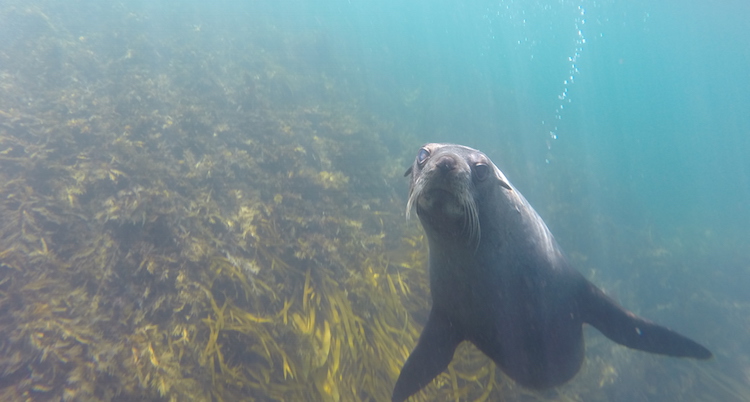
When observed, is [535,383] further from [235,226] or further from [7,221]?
[7,221]

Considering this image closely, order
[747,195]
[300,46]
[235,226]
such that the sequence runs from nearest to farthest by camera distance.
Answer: [235,226] → [300,46] → [747,195]

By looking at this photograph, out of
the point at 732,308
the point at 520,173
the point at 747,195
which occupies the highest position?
the point at 520,173

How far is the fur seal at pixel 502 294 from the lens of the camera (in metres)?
1.91

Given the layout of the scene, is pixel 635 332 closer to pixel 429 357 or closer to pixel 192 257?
pixel 429 357

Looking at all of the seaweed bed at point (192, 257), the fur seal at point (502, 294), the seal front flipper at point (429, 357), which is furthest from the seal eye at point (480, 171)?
the seaweed bed at point (192, 257)

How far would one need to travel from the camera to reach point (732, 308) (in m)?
9.45

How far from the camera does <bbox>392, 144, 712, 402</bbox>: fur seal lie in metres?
1.91

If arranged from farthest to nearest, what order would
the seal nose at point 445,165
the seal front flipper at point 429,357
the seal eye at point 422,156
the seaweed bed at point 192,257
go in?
1. the seaweed bed at point 192,257
2. the seal front flipper at point 429,357
3. the seal eye at point 422,156
4. the seal nose at point 445,165

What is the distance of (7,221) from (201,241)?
2.44m

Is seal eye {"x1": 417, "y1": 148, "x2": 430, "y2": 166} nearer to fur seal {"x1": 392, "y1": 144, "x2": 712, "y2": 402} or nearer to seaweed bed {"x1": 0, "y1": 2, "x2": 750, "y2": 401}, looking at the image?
fur seal {"x1": 392, "y1": 144, "x2": 712, "y2": 402}

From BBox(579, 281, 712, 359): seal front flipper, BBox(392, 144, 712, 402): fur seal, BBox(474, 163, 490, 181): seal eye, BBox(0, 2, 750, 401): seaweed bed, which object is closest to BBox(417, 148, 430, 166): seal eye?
BBox(392, 144, 712, 402): fur seal

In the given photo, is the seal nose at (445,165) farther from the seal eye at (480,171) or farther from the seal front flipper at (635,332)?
the seal front flipper at (635,332)

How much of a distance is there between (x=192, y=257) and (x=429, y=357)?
3.07 m

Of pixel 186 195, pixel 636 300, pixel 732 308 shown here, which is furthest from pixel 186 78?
pixel 732 308
